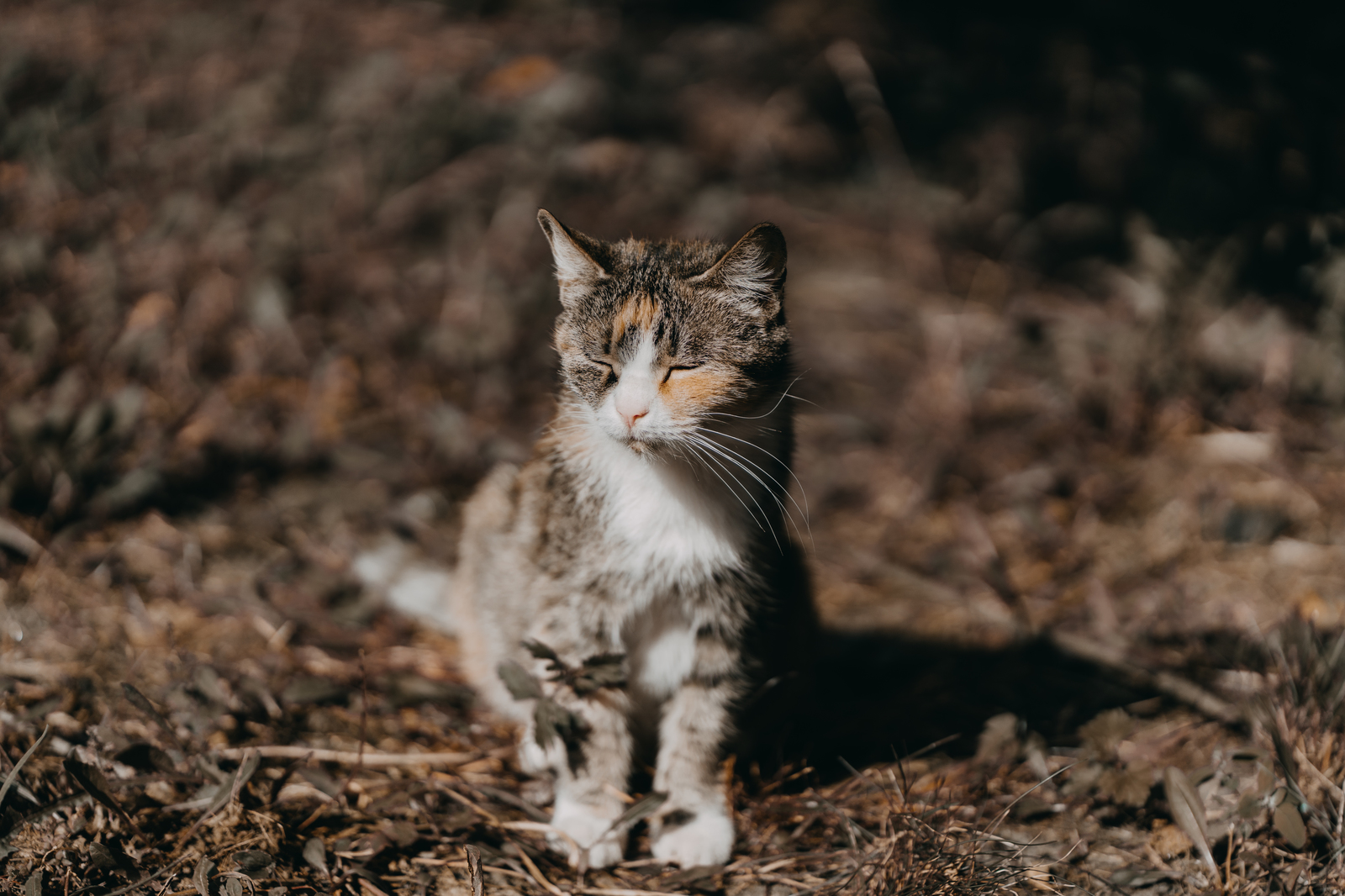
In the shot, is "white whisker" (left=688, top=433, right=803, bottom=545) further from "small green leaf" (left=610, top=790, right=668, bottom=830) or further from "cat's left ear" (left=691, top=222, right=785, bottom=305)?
"small green leaf" (left=610, top=790, right=668, bottom=830)

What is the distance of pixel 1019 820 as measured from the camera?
2289 millimetres

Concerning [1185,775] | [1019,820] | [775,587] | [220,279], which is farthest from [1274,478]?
[220,279]

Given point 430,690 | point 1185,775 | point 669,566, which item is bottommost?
point 430,690

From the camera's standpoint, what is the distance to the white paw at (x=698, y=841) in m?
2.19

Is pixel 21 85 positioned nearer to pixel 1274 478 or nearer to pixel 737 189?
pixel 737 189

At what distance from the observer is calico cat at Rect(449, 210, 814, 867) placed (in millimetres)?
2096

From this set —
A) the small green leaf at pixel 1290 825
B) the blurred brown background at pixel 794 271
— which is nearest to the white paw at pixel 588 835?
the blurred brown background at pixel 794 271

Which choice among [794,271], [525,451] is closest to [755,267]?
[525,451]

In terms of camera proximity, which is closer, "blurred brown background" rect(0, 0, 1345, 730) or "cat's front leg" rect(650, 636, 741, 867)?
"cat's front leg" rect(650, 636, 741, 867)

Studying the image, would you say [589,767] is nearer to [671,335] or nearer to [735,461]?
[735,461]

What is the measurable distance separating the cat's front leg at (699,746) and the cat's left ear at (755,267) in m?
0.95

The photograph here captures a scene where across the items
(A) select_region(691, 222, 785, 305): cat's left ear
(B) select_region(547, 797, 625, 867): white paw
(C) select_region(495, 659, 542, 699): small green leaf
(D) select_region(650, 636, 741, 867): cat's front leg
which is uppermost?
(A) select_region(691, 222, 785, 305): cat's left ear

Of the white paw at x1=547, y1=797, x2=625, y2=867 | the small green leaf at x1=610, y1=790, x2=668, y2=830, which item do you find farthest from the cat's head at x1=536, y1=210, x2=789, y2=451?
the white paw at x1=547, y1=797, x2=625, y2=867

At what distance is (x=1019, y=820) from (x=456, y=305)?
3579 millimetres
